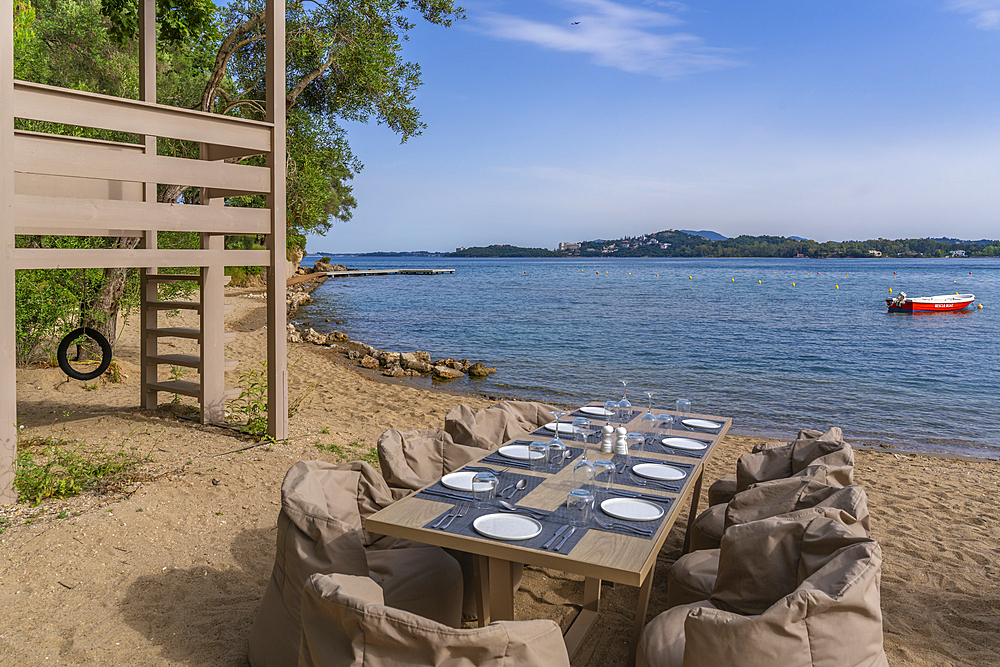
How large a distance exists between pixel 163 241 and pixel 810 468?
35.5 feet

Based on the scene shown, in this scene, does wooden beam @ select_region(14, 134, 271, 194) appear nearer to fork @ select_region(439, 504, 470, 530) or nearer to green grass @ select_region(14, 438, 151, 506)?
green grass @ select_region(14, 438, 151, 506)

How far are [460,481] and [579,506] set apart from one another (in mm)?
707

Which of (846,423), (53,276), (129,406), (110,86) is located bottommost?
(846,423)

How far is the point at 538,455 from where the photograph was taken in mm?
3662

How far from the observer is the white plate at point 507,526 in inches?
106

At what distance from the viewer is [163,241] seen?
11023 millimetres

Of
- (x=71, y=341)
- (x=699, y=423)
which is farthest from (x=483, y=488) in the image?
(x=71, y=341)

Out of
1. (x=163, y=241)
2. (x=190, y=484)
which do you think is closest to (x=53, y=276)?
(x=163, y=241)

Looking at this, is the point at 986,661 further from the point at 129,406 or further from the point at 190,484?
the point at 129,406

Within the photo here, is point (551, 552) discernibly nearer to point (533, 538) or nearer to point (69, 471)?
point (533, 538)

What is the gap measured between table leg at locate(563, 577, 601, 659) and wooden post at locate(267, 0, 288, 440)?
371 cm

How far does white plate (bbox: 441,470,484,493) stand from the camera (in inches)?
131

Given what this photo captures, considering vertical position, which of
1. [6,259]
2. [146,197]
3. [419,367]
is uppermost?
[146,197]

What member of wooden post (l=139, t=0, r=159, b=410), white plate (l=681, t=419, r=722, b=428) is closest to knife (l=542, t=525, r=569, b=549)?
white plate (l=681, t=419, r=722, b=428)
